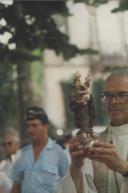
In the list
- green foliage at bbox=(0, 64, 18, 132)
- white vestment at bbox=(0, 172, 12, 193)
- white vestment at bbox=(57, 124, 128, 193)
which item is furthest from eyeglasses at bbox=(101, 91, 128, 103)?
green foliage at bbox=(0, 64, 18, 132)

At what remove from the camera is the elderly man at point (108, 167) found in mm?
2414

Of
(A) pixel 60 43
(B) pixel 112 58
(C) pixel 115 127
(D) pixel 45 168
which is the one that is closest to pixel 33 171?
(D) pixel 45 168

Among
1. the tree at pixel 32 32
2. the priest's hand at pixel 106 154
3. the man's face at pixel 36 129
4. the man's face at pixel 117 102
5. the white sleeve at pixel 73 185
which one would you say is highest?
the tree at pixel 32 32

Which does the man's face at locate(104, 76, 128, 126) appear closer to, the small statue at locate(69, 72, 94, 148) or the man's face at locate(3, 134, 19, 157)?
the small statue at locate(69, 72, 94, 148)

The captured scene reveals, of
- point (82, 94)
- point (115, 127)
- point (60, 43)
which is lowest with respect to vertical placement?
point (115, 127)

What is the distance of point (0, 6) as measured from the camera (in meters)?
4.80

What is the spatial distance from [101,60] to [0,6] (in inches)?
453

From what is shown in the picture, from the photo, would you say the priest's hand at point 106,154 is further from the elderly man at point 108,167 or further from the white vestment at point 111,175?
the white vestment at point 111,175

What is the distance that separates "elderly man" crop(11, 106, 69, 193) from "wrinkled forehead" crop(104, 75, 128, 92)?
4.67 ft

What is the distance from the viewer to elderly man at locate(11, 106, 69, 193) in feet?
12.6

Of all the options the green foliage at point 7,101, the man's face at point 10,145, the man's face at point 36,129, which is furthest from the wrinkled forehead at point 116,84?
the green foliage at point 7,101

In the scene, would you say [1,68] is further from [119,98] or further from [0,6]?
[119,98]

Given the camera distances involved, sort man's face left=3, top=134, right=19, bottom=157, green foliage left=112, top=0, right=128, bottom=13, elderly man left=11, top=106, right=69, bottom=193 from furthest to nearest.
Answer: green foliage left=112, top=0, right=128, bottom=13 < man's face left=3, top=134, right=19, bottom=157 < elderly man left=11, top=106, right=69, bottom=193

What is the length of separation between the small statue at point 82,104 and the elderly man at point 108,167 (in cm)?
9
